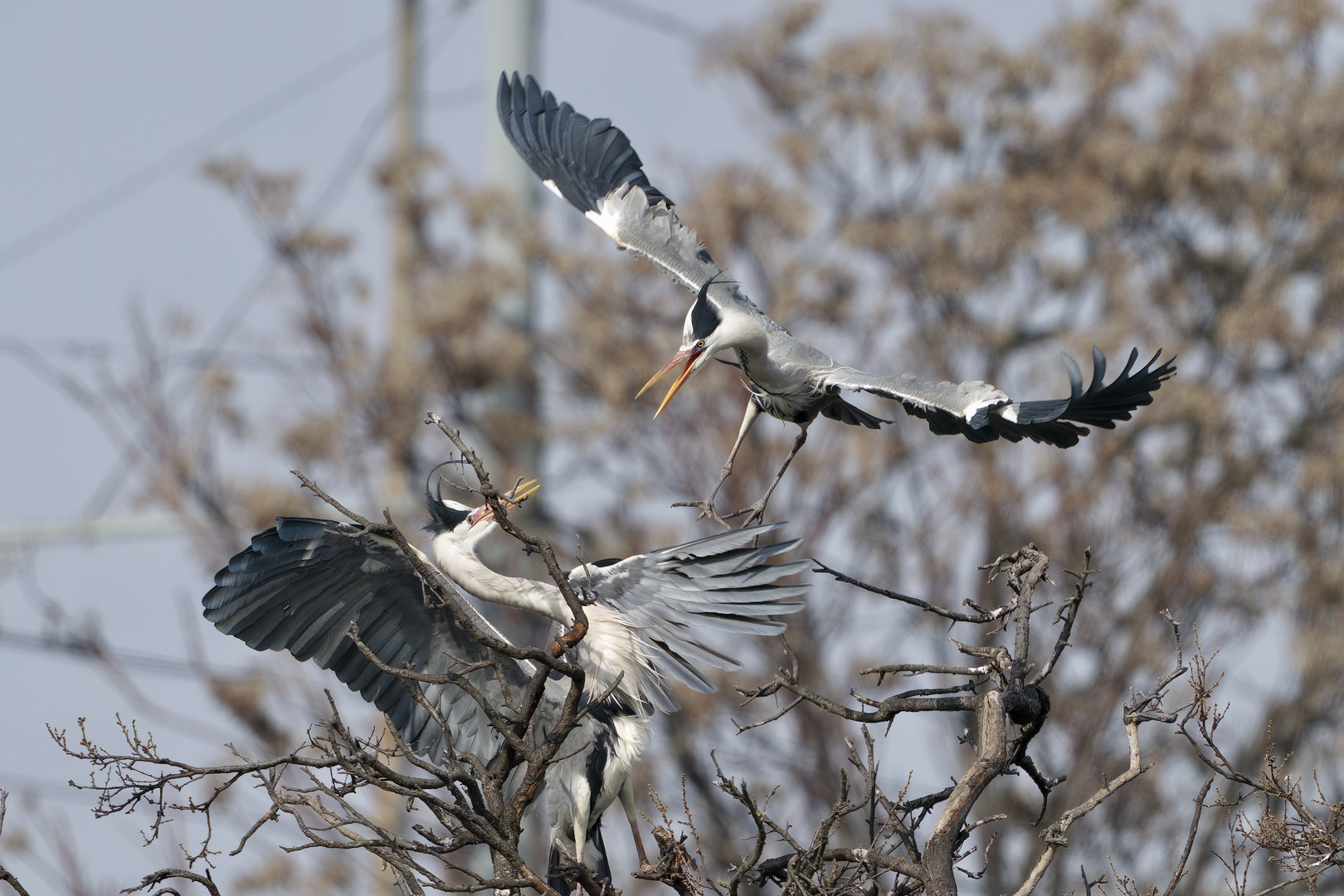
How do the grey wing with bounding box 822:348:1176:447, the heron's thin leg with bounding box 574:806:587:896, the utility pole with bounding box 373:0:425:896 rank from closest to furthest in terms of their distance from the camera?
1. the grey wing with bounding box 822:348:1176:447
2. the heron's thin leg with bounding box 574:806:587:896
3. the utility pole with bounding box 373:0:425:896

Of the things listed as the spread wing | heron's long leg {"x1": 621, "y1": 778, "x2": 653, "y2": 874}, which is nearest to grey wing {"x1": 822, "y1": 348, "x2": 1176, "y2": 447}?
the spread wing

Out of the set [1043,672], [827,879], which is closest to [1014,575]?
[1043,672]

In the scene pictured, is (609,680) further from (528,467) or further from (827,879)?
(528,467)

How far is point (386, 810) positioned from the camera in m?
12.5

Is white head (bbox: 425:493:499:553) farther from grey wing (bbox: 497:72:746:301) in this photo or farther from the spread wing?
grey wing (bbox: 497:72:746:301)

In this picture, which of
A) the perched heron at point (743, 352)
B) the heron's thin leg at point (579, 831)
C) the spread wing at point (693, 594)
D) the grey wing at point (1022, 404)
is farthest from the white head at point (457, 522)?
the grey wing at point (1022, 404)

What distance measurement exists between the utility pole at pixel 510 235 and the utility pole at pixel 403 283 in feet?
2.37

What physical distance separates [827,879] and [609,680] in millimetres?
1427

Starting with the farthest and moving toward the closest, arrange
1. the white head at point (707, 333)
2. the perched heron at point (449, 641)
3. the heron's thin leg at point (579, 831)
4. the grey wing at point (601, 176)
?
1. the grey wing at point (601, 176)
2. the heron's thin leg at point (579, 831)
3. the white head at point (707, 333)
4. the perched heron at point (449, 641)

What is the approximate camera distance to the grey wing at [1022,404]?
451 centimetres

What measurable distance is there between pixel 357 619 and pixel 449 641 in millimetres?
A: 321

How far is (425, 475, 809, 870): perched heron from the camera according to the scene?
4781 millimetres

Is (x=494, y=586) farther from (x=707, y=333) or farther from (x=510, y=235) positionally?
(x=510, y=235)

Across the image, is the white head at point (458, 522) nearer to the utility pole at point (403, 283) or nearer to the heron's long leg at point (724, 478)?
the heron's long leg at point (724, 478)
